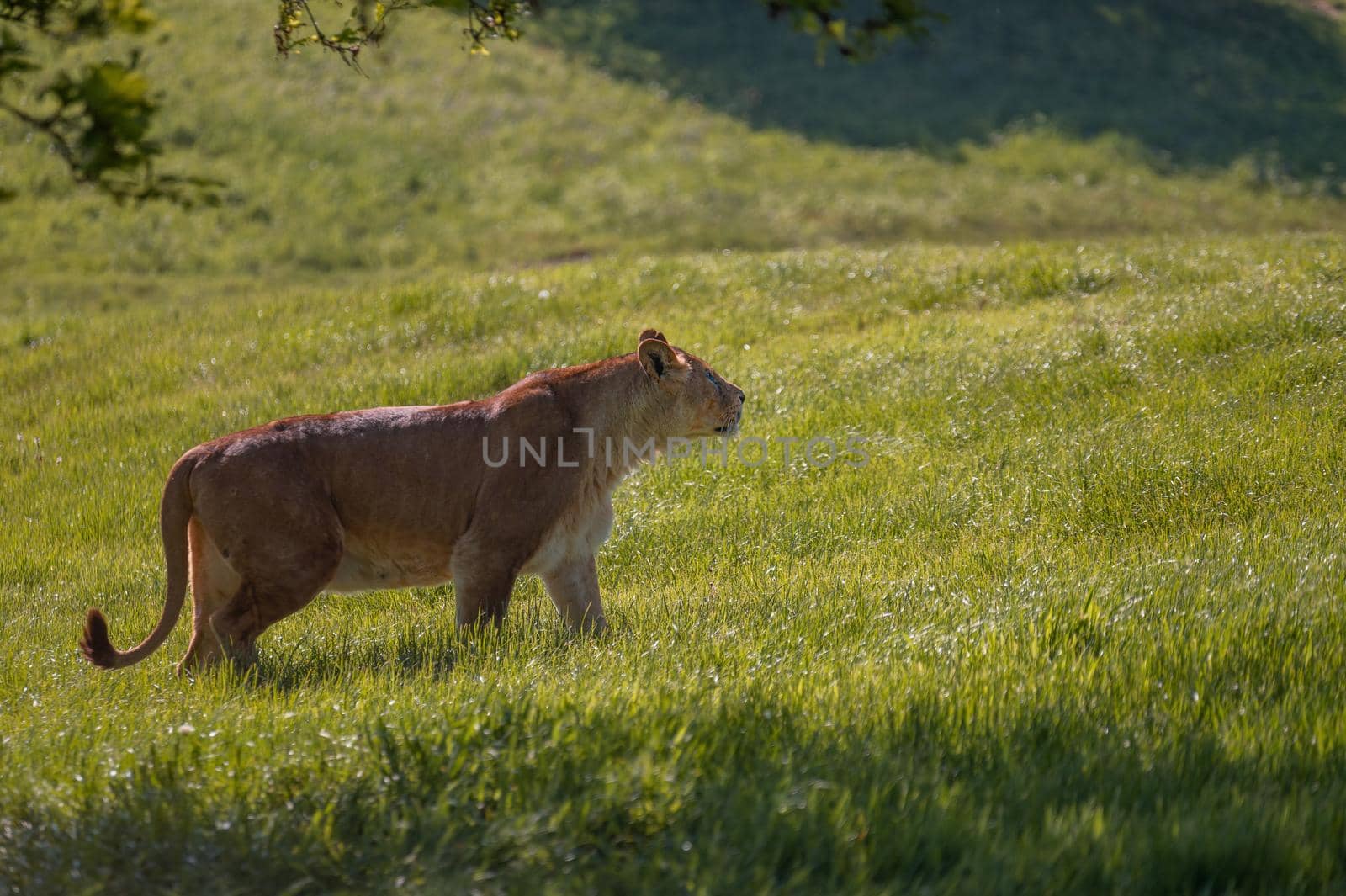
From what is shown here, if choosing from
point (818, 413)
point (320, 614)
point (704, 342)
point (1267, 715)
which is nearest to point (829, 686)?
point (1267, 715)

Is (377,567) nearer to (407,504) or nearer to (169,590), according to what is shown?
(407,504)

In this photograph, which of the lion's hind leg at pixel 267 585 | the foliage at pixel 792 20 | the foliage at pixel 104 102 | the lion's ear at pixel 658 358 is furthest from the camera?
the lion's ear at pixel 658 358

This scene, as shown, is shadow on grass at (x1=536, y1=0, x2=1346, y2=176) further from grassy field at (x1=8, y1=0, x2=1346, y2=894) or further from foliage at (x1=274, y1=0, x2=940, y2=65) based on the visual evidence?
foliage at (x1=274, y1=0, x2=940, y2=65)

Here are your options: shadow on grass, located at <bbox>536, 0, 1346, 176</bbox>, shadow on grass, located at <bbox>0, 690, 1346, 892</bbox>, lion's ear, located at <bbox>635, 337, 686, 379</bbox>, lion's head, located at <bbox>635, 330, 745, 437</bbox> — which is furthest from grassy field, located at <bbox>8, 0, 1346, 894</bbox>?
shadow on grass, located at <bbox>536, 0, 1346, 176</bbox>

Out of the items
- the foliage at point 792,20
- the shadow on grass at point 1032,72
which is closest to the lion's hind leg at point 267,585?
the foliage at point 792,20

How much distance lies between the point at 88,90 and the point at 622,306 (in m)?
11.1

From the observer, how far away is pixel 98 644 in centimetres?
657

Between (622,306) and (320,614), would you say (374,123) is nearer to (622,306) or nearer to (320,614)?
(622,306)

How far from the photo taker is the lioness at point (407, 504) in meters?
6.94

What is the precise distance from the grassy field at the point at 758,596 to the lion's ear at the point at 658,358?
141cm

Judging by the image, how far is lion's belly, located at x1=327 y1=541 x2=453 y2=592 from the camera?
7359 millimetres

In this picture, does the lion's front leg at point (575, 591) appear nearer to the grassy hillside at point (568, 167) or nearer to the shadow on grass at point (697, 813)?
the shadow on grass at point (697, 813)

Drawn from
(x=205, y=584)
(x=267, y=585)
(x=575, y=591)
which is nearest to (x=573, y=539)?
(x=575, y=591)

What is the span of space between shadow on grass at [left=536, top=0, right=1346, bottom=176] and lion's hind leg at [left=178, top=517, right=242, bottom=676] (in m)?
28.8
